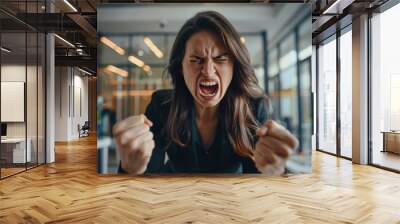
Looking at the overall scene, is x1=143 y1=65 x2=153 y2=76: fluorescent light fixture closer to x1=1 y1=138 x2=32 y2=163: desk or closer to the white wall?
x1=1 y1=138 x2=32 y2=163: desk

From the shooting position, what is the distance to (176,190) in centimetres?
528

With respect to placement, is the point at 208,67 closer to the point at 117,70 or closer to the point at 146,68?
the point at 146,68

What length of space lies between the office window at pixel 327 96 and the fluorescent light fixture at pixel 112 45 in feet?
19.0

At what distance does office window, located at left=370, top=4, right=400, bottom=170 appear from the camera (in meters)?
7.01

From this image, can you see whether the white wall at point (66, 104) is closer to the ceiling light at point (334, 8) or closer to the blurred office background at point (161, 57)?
the blurred office background at point (161, 57)

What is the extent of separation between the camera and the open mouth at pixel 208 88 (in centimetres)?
612

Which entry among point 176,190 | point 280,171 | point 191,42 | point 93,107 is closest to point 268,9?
point 191,42

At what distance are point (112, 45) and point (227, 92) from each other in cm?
212

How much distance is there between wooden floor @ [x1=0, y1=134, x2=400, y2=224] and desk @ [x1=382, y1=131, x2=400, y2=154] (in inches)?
25.7

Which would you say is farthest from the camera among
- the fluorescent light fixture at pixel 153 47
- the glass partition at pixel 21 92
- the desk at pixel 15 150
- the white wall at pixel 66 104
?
the white wall at pixel 66 104

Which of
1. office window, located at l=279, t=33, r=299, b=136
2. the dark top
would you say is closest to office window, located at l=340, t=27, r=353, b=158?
office window, located at l=279, t=33, r=299, b=136

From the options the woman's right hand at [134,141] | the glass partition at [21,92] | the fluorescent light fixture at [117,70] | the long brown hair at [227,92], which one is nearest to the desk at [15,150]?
the glass partition at [21,92]

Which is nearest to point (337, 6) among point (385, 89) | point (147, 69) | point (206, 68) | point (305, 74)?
point (305, 74)

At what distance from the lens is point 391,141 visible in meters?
7.23
